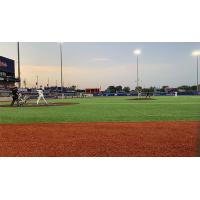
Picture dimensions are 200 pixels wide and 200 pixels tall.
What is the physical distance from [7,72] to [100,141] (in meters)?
47.5

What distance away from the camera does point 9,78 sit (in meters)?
51.2

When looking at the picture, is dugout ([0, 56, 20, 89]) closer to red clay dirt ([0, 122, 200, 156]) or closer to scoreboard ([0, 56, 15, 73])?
scoreboard ([0, 56, 15, 73])

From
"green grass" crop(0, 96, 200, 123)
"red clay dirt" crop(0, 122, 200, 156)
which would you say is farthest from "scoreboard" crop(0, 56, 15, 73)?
"red clay dirt" crop(0, 122, 200, 156)

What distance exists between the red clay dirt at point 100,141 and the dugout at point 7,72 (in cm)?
4116

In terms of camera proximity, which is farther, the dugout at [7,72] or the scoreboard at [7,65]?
the scoreboard at [7,65]

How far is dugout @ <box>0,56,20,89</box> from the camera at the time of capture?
161 feet

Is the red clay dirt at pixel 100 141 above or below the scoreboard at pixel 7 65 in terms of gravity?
below

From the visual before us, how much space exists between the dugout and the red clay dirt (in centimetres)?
4116

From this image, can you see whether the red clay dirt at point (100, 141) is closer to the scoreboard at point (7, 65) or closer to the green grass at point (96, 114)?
the green grass at point (96, 114)

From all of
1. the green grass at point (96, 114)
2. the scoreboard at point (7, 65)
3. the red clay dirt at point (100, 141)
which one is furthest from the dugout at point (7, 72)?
the red clay dirt at point (100, 141)

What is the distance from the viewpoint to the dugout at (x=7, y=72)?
49.0 m
